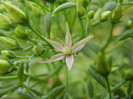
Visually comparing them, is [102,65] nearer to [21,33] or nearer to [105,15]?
[105,15]

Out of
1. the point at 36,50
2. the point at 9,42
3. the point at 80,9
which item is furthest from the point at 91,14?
the point at 9,42

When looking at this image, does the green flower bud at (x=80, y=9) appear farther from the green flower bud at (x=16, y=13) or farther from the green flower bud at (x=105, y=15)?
the green flower bud at (x=16, y=13)

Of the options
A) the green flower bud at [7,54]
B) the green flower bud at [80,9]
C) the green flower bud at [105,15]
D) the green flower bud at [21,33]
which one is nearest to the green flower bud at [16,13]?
the green flower bud at [21,33]

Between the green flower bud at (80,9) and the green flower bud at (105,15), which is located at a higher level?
the green flower bud at (80,9)

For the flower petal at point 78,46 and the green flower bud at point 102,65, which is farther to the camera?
the flower petal at point 78,46

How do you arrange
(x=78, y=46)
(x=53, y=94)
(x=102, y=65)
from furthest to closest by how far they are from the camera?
1. (x=53, y=94)
2. (x=78, y=46)
3. (x=102, y=65)

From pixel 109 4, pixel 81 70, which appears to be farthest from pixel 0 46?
pixel 81 70

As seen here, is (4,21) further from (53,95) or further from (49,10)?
Result: (53,95)

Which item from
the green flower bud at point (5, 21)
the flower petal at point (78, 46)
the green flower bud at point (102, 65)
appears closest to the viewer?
the green flower bud at point (102, 65)
